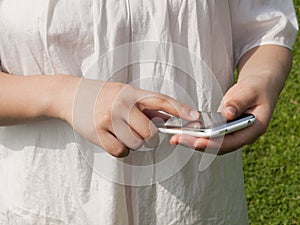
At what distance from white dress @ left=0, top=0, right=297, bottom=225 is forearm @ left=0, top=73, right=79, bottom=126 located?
0.13 feet

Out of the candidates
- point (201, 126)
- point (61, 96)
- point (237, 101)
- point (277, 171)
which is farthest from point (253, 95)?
point (277, 171)

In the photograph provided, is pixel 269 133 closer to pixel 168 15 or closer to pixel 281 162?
pixel 281 162

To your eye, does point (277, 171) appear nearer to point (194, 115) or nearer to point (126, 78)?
point (126, 78)

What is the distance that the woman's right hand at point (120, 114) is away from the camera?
1.03m

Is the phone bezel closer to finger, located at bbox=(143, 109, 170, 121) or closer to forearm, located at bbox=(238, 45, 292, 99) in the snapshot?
finger, located at bbox=(143, 109, 170, 121)

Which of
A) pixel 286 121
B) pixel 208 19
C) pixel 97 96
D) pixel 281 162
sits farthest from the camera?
pixel 286 121

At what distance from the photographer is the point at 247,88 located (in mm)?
1162

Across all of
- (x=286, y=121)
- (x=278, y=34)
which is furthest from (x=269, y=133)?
(x=278, y=34)

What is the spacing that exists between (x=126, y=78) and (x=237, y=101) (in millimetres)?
180

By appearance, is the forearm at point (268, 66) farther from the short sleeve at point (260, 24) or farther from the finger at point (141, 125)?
the finger at point (141, 125)

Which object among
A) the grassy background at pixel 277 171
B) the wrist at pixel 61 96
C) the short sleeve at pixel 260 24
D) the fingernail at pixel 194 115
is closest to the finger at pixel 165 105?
the fingernail at pixel 194 115

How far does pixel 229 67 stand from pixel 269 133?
1.93m

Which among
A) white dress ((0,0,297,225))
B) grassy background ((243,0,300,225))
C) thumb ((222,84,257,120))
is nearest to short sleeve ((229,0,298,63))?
white dress ((0,0,297,225))

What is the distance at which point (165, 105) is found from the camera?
→ 1.03m
